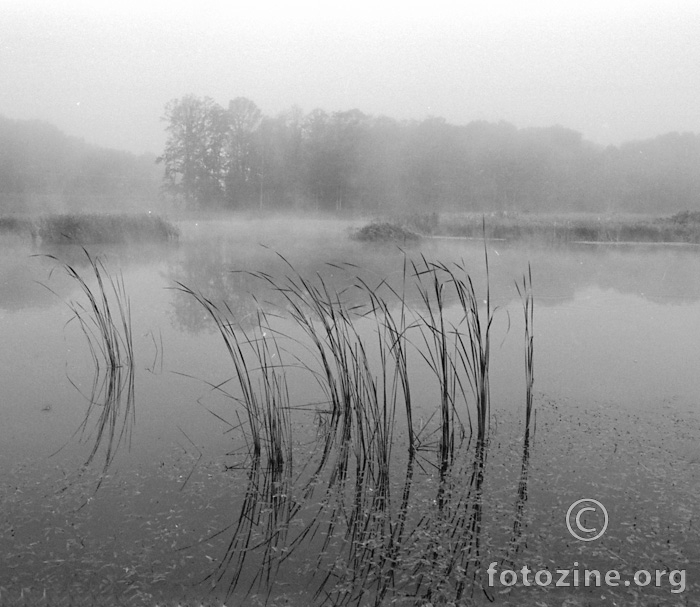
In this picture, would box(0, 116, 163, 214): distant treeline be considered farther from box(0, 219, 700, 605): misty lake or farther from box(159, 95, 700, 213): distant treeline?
box(0, 219, 700, 605): misty lake

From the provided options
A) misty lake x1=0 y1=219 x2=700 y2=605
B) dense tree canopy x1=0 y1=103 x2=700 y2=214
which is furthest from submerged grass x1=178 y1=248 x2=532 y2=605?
dense tree canopy x1=0 y1=103 x2=700 y2=214

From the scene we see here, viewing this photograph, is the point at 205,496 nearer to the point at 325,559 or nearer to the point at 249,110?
the point at 325,559

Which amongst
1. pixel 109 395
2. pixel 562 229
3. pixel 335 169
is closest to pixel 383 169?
pixel 335 169

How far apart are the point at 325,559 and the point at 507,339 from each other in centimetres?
260

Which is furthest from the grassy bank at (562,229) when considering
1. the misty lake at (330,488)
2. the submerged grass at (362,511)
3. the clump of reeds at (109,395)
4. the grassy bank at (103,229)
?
the submerged grass at (362,511)

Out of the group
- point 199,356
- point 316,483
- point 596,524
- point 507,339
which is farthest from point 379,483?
point 507,339

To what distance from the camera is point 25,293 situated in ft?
18.3

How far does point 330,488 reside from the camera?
6.38 feet

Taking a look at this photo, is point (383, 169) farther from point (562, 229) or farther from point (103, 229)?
point (103, 229)

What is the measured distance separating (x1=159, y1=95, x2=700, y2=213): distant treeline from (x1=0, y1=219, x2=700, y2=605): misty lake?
56.7 feet

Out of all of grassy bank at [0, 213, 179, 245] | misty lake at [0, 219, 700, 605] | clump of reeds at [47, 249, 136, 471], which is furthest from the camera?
grassy bank at [0, 213, 179, 245]

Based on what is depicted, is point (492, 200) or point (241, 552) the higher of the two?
point (492, 200)

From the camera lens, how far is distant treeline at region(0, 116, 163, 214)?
21.6 metres

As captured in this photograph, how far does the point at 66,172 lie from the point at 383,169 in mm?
11432
